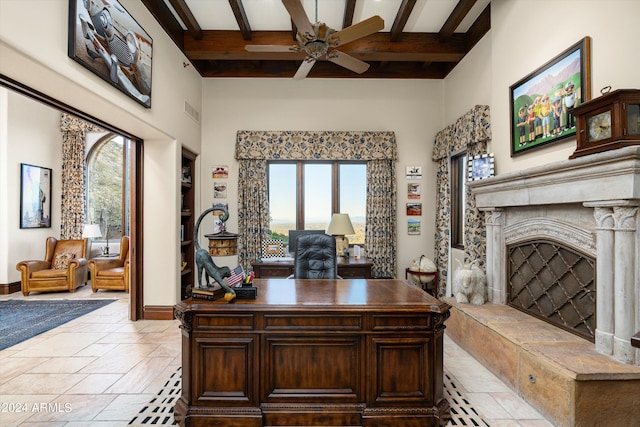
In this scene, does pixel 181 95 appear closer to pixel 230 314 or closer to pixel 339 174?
pixel 339 174

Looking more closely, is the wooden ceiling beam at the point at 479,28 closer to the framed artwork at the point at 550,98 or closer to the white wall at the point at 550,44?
the white wall at the point at 550,44

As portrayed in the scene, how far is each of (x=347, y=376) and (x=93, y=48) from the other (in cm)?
312

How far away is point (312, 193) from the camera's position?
549cm

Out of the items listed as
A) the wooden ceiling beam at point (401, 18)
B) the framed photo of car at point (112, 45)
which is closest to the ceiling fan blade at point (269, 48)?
the framed photo of car at point (112, 45)

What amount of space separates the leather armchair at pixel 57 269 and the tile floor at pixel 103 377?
206 centimetres

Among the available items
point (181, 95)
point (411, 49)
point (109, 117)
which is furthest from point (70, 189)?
point (411, 49)

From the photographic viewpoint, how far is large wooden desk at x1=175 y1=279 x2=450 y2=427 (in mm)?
2035

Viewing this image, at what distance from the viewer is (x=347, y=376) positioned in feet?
6.78

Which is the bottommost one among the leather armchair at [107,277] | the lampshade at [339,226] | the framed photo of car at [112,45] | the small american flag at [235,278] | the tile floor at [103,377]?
the tile floor at [103,377]

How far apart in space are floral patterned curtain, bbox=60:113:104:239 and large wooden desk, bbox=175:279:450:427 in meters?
5.93

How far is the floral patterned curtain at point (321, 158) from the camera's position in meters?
5.27

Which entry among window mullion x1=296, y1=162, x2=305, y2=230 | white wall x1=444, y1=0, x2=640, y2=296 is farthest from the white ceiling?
window mullion x1=296, y1=162, x2=305, y2=230

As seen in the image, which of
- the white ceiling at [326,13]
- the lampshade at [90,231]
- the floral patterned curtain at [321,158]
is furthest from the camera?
the lampshade at [90,231]

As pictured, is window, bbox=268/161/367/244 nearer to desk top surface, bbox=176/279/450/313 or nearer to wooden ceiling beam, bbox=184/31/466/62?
wooden ceiling beam, bbox=184/31/466/62
